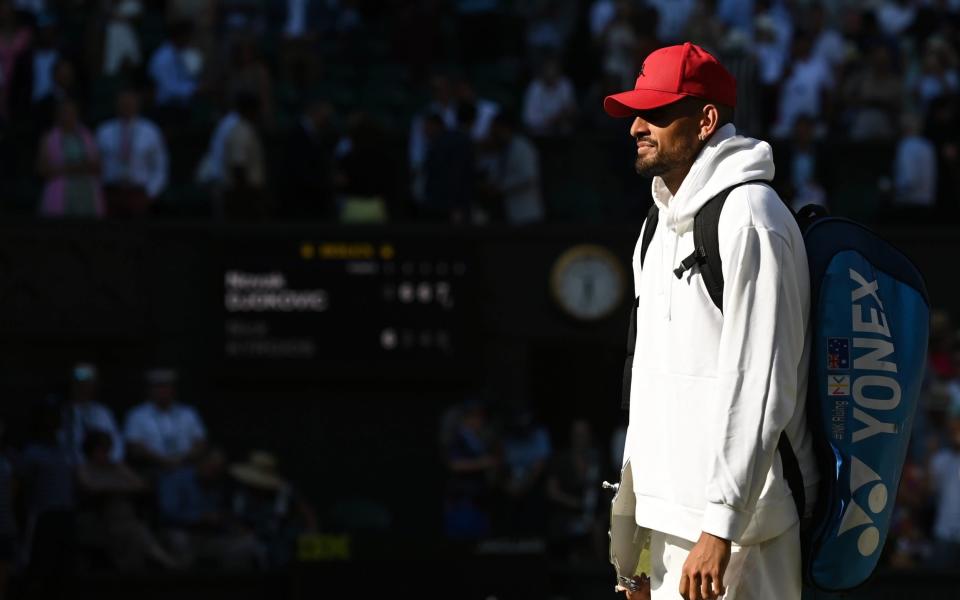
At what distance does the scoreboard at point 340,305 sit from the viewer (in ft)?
50.2

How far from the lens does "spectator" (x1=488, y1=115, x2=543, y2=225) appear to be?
1598 centimetres

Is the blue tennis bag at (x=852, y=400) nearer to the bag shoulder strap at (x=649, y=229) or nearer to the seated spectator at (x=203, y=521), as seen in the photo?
the bag shoulder strap at (x=649, y=229)

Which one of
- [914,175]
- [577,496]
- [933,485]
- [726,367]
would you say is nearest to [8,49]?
[577,496]

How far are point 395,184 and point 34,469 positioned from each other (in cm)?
507

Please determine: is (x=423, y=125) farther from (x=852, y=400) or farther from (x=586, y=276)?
(x=852, y=400)

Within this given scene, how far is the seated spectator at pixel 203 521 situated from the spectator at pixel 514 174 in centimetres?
376

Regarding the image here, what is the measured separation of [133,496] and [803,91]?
26.3ft

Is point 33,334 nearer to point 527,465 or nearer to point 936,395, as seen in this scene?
point 527,465

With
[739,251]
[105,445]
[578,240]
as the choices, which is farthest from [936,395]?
[739,251]

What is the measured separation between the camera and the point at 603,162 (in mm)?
16703

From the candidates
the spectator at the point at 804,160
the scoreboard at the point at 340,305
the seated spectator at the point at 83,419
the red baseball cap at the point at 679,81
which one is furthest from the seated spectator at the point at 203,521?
the red baseball cap at the point at 679,81

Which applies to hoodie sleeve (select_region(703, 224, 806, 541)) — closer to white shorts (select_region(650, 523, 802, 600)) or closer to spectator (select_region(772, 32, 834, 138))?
white shorts (select_region(650, 523, 802, 600))

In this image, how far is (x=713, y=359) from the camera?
4.12 meters

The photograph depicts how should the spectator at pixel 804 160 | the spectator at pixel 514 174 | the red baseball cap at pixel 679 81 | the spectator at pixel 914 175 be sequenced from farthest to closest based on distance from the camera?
the spectator at pixel 914 175, the spectator at pixel 804 160, the spectator at pixel 514 174, the red baseball cap at pixel 679 81
